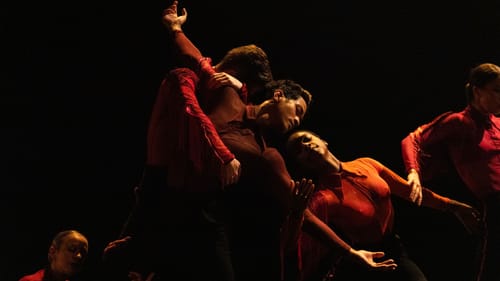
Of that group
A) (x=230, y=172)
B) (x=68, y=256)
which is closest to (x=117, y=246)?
(x=68, y=256)

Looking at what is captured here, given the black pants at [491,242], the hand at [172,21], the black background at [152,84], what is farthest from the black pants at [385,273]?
the hand at [172,21]

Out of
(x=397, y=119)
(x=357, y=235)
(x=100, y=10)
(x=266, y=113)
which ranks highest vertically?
(x=100, y=10)

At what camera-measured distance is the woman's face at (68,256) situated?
9.73 ft

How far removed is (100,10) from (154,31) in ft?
1.01

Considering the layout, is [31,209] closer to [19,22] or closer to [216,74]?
[19,22]

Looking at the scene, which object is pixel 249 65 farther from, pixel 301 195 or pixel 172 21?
pixel 301 195

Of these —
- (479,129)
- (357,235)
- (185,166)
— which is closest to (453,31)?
(479,129)

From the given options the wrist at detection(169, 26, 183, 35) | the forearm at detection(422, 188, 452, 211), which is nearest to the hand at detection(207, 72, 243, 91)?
the wrist at detection(169, 26, 183, 35)

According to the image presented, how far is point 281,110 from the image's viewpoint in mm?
2764

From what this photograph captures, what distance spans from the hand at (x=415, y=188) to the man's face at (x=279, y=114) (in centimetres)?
62

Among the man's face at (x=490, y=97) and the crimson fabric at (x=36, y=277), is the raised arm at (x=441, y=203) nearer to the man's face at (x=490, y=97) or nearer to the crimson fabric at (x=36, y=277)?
the man's face at (x=490, y=97)

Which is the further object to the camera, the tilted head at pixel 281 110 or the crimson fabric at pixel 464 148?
the crimson fabric at pixel 464 148

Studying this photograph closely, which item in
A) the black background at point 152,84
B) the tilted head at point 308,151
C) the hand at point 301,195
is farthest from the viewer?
the black background at point 152,84

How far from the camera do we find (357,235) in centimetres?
298
